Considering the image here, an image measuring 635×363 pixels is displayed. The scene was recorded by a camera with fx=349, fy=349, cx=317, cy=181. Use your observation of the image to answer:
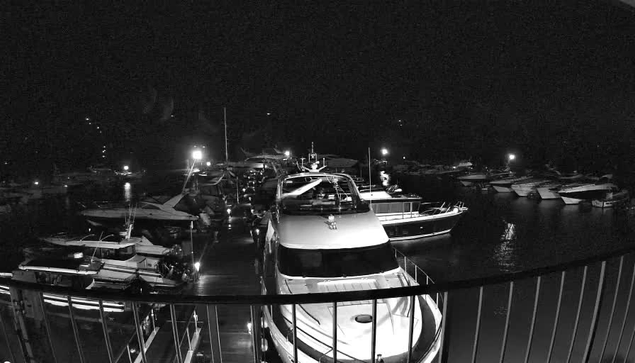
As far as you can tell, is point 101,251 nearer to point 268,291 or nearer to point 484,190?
point 268,291

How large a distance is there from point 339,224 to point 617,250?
4704 millimetres

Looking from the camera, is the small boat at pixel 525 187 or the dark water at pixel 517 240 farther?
the small boat at pixel 525 187

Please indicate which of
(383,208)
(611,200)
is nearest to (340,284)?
(383,208)

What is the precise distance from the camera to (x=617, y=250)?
7.92ft

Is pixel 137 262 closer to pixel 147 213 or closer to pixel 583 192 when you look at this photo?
pixel 147 213

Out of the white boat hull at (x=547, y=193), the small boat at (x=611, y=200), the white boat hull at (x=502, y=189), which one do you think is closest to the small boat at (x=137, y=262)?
the small boat at (x=611, y=200)

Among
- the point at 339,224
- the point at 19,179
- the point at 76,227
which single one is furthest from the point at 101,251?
the point at 19,179

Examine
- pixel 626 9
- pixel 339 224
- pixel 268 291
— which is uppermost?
pixel 626 9

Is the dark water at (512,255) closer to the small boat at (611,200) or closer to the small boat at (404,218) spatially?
the small boat at (404,218)

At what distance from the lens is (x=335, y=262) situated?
20.4ft

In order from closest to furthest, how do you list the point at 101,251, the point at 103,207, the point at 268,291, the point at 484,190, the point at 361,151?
the point at 268,291 → the point at 101,251 → the point at 103,207 → the point at 484,190 → the point at 361,151

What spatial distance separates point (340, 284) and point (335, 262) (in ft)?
1.47

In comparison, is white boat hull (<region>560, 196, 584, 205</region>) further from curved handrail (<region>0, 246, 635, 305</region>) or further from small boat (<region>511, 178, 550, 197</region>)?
curved handrail (<region>0, 246, 635, 305</region>)

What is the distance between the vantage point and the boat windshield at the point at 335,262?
6109 millimetres
